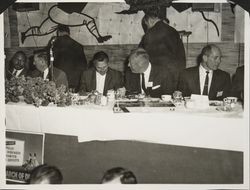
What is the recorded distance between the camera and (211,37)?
1.23 meters

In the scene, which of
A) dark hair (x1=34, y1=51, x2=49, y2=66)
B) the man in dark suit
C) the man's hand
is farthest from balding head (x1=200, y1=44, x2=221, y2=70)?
dark hair (x1=34, y1=51, x2=49, y2=66)

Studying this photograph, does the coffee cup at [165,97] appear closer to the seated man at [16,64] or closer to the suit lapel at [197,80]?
the suit lapel at [197,80]

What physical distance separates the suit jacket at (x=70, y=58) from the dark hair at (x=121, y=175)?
27 cm

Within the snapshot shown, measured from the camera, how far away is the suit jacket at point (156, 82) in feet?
4.05

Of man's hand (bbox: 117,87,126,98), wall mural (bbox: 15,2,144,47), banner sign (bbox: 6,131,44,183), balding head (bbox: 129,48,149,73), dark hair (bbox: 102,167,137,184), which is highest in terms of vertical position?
wall mural (bbox: 15,2,144,47)

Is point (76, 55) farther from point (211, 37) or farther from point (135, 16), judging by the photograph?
point (211, 37)

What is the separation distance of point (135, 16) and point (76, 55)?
20 centimetres

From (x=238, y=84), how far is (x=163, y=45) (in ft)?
0.79

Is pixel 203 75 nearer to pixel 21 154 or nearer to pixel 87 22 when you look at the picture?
pixel 87 22

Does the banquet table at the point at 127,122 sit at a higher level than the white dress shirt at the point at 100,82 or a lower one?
lower

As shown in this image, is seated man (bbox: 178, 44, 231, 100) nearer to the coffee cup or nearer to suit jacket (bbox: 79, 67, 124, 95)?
the coffee cup

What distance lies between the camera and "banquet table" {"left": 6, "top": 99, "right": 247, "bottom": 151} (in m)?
1.23

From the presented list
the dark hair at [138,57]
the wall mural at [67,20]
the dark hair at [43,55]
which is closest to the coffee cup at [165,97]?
the dark hair at [138,57]

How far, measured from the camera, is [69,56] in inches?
48.4
